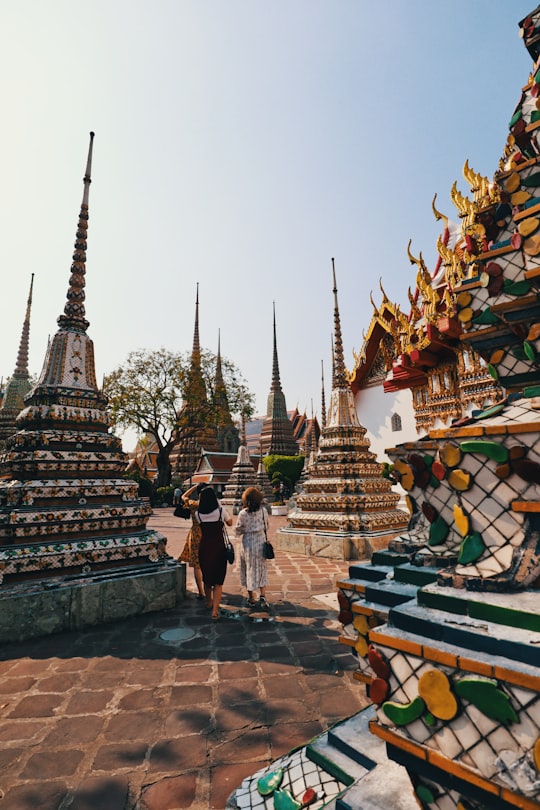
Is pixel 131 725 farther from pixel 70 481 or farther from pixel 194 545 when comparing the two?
pixel 70 481

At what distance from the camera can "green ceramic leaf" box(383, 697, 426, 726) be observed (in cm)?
118

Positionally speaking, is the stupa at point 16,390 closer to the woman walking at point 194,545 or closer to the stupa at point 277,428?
the woman walking at point 194,545

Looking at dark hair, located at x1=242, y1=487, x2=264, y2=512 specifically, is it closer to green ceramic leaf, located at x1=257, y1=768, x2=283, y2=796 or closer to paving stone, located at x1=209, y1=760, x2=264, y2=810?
paving stone, located at x1=209, y1=760, x2=264, y2=810

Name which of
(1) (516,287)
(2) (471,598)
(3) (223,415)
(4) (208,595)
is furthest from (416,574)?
(3) (223,415)

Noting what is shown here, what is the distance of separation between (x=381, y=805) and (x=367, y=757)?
12.6 inches

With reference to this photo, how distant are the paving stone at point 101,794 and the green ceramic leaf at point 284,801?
81 cm

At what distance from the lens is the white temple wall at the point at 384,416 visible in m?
13.9

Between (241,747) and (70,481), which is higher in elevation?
(70,481)

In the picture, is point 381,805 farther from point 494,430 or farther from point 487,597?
Result: point 494,430

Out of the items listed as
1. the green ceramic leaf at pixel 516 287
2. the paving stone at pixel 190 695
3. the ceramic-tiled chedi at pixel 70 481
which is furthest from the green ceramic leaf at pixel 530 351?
the ceramic-tiled chedi at pixel 70 481

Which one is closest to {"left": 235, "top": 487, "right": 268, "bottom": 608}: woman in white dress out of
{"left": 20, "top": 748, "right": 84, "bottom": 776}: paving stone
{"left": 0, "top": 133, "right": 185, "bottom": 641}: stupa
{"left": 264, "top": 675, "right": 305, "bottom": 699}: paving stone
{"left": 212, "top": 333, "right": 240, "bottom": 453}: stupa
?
{"left": 0, "top": 133, "right": 185, "bottom": 641}: stupa

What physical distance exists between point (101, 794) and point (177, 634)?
2107mm

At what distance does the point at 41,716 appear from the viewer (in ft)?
8.74

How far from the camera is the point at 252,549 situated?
5.05 meters
